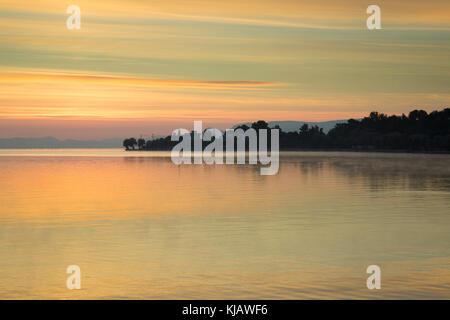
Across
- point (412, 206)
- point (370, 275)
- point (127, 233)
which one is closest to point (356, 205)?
point (412, 206)

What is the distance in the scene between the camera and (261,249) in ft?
66.6

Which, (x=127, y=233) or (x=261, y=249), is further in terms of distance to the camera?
(x=127, y=233)

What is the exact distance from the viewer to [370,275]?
1631 cm

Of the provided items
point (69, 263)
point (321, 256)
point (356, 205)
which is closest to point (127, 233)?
point (69, 263)

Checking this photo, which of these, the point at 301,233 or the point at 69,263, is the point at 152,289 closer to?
the point at 69,263

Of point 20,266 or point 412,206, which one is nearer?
point 20,266

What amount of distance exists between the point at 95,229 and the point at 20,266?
7278 mm

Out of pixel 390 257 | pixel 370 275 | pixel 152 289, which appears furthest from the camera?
pixel 390 257

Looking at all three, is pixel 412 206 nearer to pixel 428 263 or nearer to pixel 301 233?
pixel 301 233

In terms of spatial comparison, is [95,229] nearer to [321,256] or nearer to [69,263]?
[69,263]

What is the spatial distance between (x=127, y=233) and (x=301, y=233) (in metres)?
6.40
